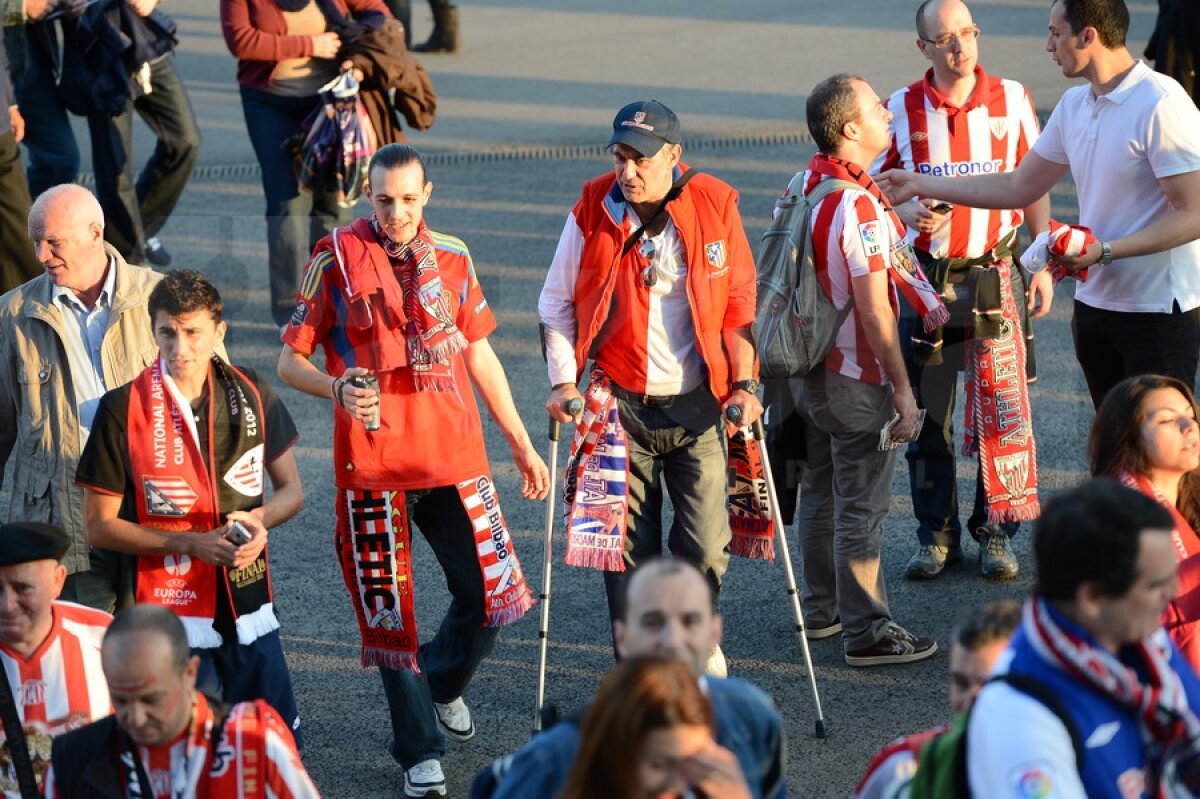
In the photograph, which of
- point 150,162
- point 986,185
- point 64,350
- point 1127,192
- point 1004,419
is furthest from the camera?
point 150,162

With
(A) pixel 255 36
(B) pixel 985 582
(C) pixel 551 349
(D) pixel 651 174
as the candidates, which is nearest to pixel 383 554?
(C) pixel 551 349

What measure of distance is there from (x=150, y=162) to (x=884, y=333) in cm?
629

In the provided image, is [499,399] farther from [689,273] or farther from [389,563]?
[689,273]

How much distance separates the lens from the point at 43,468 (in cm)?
542

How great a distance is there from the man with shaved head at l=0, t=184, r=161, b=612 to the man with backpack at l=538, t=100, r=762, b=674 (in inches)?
56.4

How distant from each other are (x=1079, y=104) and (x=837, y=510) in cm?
173

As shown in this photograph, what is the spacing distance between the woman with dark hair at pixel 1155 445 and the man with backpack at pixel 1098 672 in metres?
1.36

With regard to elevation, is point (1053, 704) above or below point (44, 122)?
below

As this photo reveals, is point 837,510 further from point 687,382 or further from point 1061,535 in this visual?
point 1061,535

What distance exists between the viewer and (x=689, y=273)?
5.71 metres

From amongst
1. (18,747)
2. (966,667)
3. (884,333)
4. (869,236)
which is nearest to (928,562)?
(884,333)

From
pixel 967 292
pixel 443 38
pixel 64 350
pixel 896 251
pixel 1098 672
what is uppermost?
pixel 443 38

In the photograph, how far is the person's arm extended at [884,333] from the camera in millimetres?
5891

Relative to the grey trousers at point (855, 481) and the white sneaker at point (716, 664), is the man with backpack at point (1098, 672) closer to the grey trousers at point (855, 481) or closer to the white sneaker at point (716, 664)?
the white sneaker at point (716, 664)
